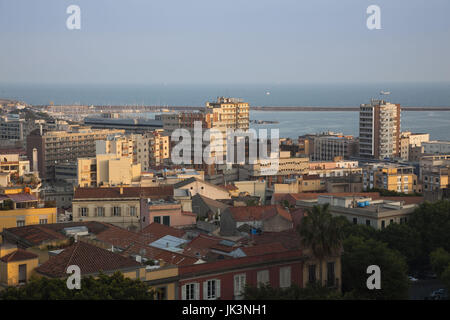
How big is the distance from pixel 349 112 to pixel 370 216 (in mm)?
143257

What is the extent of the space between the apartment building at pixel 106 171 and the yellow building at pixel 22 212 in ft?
35.0

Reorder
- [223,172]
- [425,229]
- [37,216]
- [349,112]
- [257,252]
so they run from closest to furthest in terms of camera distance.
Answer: [257,252], [37,216], [425,229], [223,172], [349,112]

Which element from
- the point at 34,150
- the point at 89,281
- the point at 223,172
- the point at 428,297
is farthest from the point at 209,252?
the point at 34,150

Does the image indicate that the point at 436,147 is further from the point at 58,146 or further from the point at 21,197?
the point at 21,197

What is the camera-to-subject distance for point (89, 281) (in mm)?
13750

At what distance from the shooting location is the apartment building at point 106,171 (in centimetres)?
3447

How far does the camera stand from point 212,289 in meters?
16.1

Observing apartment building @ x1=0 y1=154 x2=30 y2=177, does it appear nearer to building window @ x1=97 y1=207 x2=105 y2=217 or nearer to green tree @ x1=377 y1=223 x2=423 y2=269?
building window @ x1=97 y1=207 x2=105 y2=217

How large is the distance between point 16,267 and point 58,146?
45.7m

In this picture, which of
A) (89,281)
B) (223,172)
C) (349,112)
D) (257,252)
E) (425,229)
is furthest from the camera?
(349,112)

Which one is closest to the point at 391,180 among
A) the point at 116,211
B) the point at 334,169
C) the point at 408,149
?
the point at 334,169

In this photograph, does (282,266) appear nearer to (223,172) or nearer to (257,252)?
(257,252)

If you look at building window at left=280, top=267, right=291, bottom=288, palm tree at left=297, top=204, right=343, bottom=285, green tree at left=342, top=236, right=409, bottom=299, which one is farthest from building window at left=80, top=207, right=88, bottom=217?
building window at left=280, top=267, right=291, bottom=288

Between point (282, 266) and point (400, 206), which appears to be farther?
point (400, 206)
